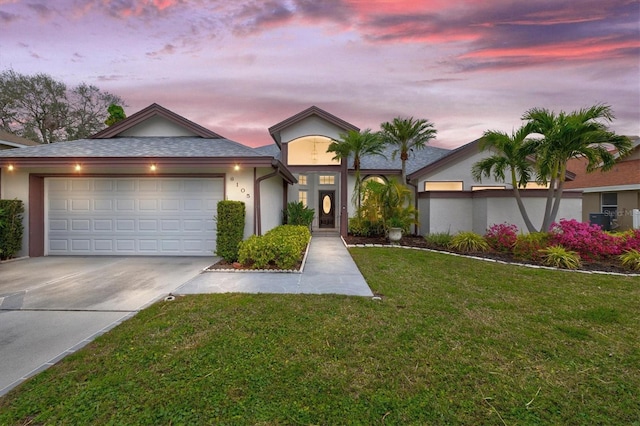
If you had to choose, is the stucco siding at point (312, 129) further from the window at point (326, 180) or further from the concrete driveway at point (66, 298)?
the concrete driveway at point (66, 298)

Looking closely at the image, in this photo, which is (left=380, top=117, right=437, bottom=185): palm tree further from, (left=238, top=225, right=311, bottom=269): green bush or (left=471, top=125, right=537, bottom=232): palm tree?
(left=238, top=225, right=311, bottom=269): green bush

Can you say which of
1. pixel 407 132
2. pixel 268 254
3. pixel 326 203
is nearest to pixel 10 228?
pixel 268 254

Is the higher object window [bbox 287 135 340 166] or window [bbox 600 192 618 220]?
window [bbox 287 135 340 166]

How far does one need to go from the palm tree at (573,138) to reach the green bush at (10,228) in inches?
658

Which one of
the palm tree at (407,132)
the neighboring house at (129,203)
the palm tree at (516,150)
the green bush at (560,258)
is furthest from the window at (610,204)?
the neighboring house at (129,203)

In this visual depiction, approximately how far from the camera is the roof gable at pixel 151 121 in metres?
11.2

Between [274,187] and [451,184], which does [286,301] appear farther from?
[451,184]

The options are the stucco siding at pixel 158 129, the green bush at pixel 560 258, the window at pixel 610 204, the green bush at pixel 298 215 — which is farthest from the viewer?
the window at pixel 610 204

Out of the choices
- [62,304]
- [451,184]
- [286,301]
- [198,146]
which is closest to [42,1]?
[198,146]

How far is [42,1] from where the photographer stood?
9.70 meters

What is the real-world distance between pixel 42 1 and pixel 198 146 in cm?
709

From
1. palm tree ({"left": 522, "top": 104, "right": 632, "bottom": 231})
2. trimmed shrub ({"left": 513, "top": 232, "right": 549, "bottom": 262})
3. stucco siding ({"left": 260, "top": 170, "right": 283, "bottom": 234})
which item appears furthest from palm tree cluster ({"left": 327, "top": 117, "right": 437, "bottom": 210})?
trimmed shrub ({"left": 513, "top": 232, "right": 549, "bottom": 262})

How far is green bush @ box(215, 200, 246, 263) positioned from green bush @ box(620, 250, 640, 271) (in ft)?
34.7

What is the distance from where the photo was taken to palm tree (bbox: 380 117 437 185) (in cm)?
1286
